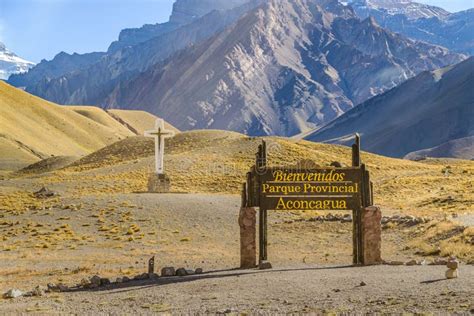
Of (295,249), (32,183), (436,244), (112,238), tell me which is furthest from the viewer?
(32,183)

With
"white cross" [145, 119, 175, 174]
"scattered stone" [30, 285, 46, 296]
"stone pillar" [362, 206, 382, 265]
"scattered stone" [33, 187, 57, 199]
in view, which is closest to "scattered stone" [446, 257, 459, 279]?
"stone pillar" [362, 206, 382, 265]

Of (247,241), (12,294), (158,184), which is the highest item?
(158,184)

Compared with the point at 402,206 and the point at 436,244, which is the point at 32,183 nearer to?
the point at 402,206

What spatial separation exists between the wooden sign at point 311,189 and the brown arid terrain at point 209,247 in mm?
2113

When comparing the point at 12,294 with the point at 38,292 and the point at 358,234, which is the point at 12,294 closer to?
the point at 38,292

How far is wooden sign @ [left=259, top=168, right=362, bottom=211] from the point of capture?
21438 millimetres

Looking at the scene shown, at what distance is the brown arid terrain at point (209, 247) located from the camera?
14.7 metres

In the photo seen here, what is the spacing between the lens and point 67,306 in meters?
15.4

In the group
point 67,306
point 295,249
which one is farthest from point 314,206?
point 67,306

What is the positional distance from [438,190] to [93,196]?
101 feet

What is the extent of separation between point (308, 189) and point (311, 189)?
0.10 meters

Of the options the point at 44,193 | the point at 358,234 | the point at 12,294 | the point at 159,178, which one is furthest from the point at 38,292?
the point at 159,178

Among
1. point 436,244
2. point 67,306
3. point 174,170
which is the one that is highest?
point 174,170

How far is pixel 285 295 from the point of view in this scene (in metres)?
15.1
